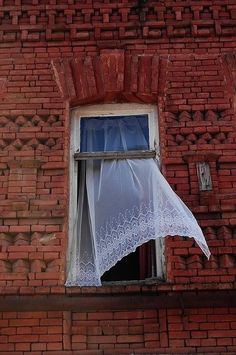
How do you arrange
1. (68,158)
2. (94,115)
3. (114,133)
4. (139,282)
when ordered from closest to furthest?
(139,282), (68,158), (114,133), (94,115)

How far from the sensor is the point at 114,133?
7.31 m

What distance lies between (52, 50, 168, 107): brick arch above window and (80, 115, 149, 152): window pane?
0.22 meters

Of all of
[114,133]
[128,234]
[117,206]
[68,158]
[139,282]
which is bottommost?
[139,282]

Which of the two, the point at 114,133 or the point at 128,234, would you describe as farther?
the point at 114,133

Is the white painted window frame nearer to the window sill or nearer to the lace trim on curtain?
the lace trim on curtain

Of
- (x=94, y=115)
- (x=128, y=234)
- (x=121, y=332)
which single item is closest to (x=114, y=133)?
(x=94, y=115)

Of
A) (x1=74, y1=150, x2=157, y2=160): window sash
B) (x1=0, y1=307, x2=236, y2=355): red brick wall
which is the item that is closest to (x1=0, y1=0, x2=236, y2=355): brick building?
(x1=0, y1=307, x2=236, y2=355): red brick wall

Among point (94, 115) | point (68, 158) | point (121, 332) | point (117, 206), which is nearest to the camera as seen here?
point (121, 332)

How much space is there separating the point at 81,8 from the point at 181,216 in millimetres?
2972

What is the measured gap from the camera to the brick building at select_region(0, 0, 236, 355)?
6004 millimetres

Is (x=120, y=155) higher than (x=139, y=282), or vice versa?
(x=120, y=155)

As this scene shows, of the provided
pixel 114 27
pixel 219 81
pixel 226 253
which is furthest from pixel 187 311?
Answer: pixel 114 27

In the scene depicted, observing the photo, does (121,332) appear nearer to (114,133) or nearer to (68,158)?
(68,158)

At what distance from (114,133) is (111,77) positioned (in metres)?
0.62
